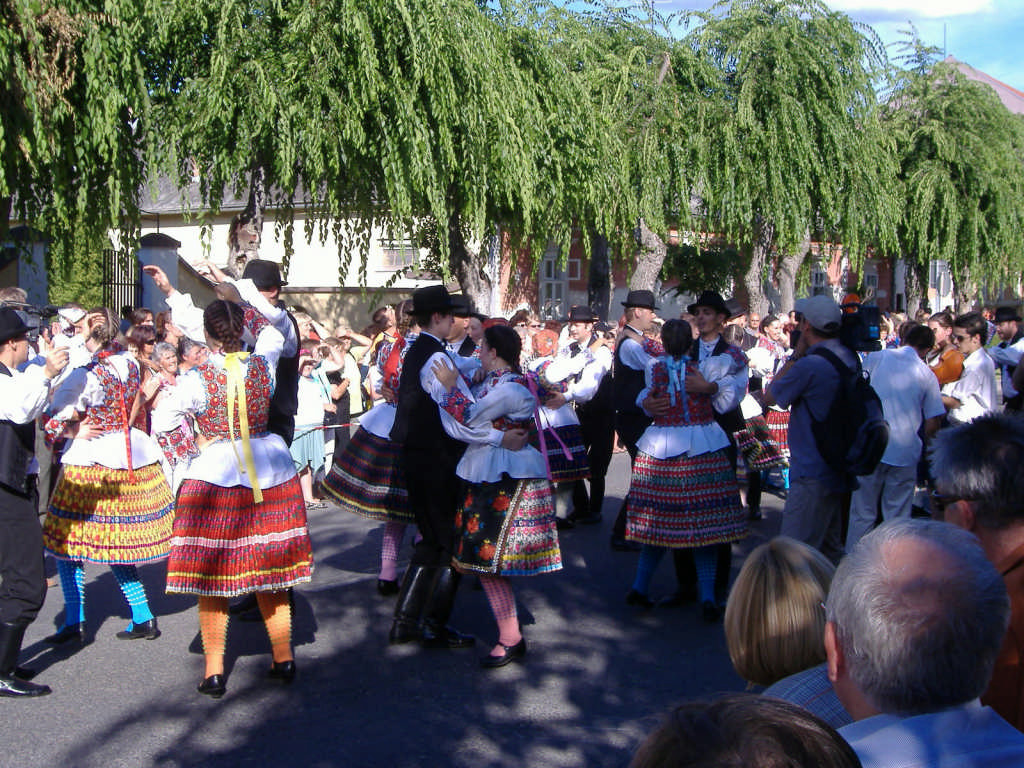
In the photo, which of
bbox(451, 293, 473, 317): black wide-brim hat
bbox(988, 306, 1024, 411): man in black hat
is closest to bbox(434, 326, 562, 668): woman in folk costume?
bbox(451, 293, 473, 317): black wide-brim hat

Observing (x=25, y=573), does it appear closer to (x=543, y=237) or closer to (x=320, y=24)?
(x=320, y=24)

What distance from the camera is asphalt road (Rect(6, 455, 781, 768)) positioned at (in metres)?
4.14

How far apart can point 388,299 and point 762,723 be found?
2418 centimetres

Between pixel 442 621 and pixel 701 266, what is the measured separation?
1671 centimetres

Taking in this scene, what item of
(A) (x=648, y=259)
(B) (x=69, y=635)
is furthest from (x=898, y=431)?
(A) (x=648, y=259)

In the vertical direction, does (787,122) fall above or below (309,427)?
above

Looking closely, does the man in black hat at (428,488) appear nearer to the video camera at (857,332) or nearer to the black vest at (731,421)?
the video camera at (857,332)

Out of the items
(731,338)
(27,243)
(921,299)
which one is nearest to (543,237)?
(731,338)

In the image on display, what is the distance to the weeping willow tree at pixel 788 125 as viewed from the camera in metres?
15.0

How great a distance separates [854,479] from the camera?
17.8ft

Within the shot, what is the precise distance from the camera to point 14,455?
186 inches

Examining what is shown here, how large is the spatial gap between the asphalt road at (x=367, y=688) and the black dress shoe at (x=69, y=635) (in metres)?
0.08

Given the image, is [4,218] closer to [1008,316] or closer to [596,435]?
[596,435]

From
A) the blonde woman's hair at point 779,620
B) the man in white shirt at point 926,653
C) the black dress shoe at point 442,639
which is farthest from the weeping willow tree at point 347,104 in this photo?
the man in white shirt at point 926,653
